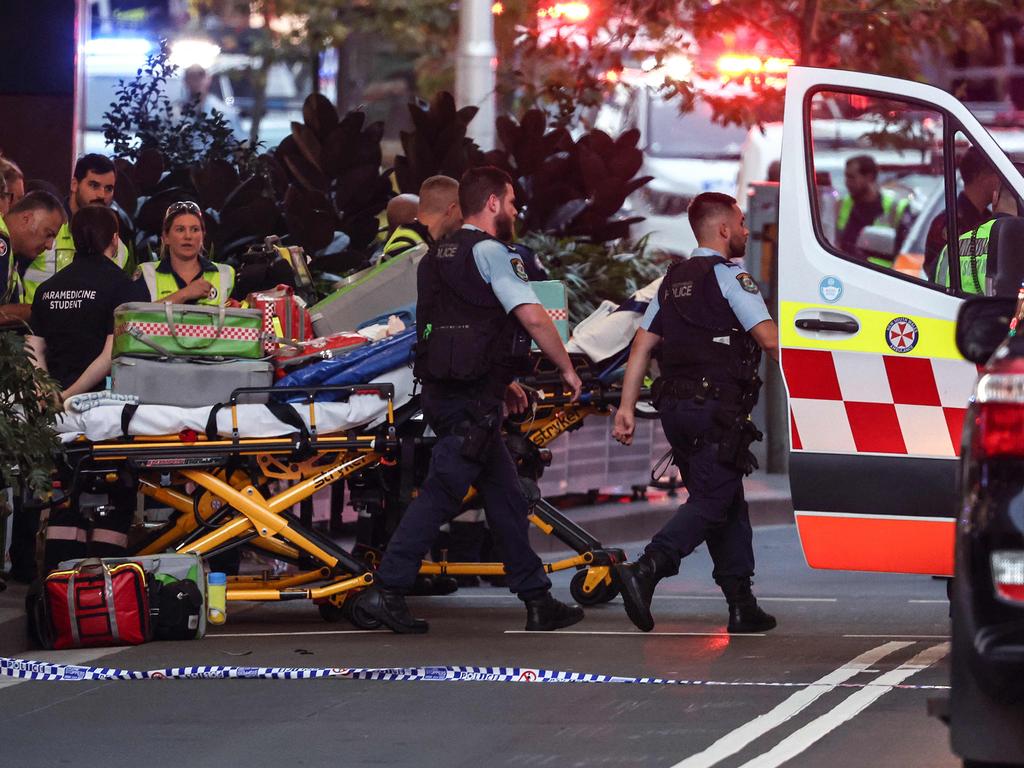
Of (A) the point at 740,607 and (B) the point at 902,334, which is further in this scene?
(A) the point at 740,607

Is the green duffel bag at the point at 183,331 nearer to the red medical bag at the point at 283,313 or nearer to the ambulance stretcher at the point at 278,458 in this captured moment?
the ambulance stretcher at the point at 278,458

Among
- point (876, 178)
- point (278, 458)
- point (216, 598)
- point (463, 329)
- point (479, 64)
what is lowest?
point (216, 598)

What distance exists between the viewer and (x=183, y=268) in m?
9.71

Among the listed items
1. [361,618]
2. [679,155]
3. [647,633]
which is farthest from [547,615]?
[679,155]

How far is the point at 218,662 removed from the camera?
7988mm

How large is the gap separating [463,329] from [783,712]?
7.61 feet

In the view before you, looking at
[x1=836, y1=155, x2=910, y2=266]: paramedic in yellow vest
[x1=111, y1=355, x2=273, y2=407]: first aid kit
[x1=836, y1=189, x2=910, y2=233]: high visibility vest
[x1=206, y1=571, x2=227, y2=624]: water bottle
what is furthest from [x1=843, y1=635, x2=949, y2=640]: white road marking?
[x1=836, y1=189, x2=910, y2=233]: high visibility vest

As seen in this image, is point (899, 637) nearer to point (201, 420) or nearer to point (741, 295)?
point (741, 295)

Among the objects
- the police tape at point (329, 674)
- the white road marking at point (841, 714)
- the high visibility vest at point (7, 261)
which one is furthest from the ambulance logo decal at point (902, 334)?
the high visibility vest at point (7, 261)

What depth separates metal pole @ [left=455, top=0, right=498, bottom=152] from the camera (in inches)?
532

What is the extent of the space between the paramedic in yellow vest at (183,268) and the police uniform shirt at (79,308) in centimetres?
16

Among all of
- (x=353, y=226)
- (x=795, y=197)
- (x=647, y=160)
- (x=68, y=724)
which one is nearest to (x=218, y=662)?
(x=68, y=724)

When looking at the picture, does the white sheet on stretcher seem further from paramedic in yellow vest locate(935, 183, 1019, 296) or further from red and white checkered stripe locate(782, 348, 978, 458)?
paramedic in yellow vest locate(935, 183, 1019, 296)

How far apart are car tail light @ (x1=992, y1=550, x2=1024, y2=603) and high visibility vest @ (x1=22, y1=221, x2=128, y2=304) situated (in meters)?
6.32
